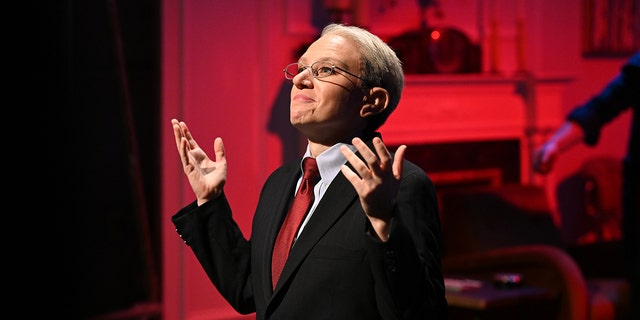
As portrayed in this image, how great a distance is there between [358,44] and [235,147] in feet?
8.07

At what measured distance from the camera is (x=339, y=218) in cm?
155

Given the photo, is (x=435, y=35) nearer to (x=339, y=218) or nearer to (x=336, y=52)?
(x=336, y=52)

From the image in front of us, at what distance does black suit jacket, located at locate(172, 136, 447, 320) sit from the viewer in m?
1.42

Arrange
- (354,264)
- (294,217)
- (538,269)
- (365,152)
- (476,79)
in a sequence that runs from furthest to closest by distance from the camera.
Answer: (476,79)
(538,269)
(294,217)
(354,264)
(365,152)

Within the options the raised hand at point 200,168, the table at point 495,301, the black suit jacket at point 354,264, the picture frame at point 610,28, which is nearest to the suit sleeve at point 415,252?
the black suit jacket at point 354,264

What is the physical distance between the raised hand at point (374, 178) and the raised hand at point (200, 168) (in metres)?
0.39

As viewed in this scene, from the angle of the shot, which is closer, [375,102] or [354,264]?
[354,264]

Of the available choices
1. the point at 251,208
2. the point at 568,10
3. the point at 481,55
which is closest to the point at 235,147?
the point at 251,208

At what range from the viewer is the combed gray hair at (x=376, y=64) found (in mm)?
1668

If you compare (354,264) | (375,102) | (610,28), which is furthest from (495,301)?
(610,28)

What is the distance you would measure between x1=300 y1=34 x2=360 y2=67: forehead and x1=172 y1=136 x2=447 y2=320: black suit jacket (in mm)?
209

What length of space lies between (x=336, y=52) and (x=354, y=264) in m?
0.39

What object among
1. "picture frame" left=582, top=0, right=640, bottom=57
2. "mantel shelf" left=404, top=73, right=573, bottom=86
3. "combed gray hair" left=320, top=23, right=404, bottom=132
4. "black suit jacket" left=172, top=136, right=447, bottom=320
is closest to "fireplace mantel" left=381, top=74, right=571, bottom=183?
"mantel shelf" left=404, top=73, right=573, bottom=86

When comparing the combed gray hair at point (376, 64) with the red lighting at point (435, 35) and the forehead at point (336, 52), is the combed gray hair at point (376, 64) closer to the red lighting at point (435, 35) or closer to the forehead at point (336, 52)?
the forehead at point (336, 52)
